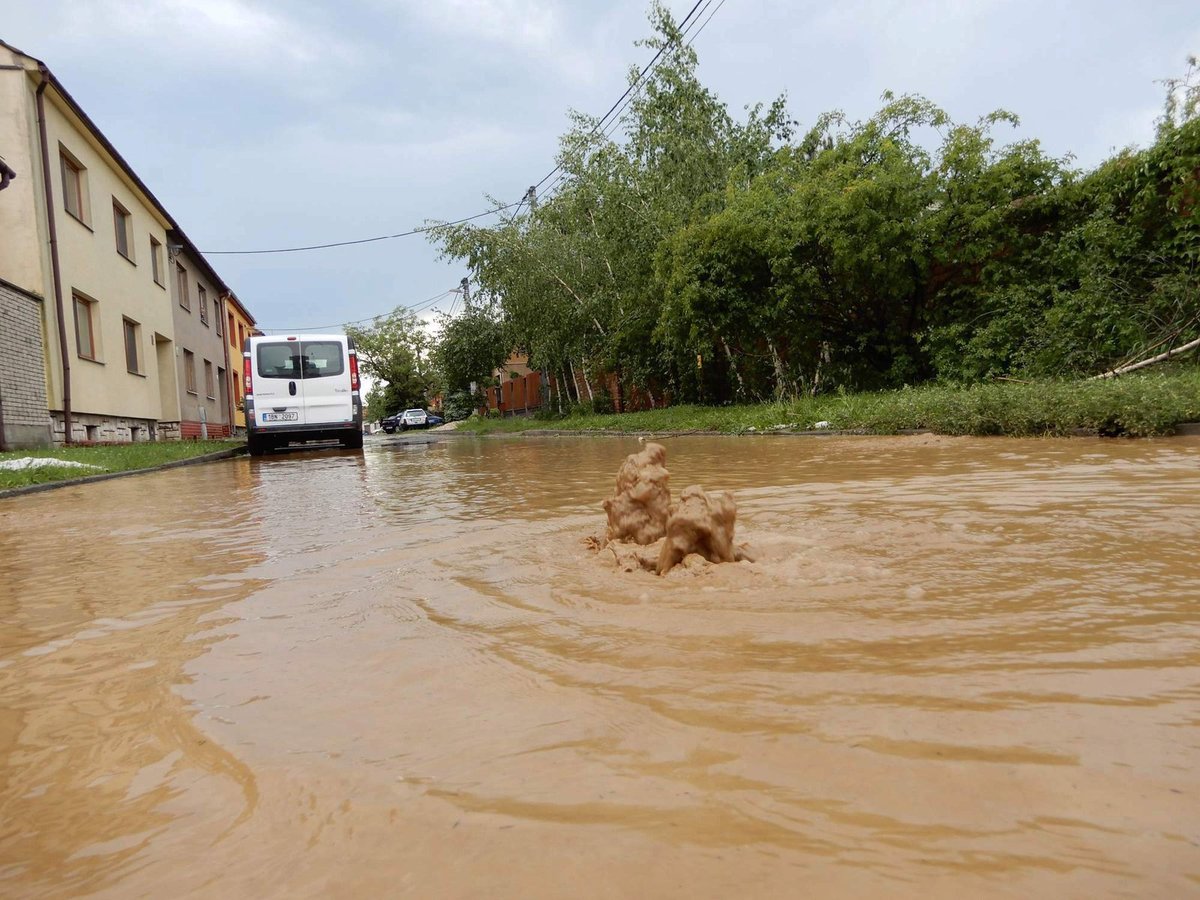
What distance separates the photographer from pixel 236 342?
35562mm

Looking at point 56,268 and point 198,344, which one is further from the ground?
point 56,268

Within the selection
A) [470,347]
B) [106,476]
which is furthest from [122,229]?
[470,347]

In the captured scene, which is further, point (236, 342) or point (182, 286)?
point (236, 342)

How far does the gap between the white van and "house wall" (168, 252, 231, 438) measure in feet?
24.1

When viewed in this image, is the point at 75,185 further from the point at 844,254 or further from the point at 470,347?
the point at 470,347

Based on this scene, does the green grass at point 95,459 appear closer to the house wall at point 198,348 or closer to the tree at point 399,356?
the house wall at point 198,348

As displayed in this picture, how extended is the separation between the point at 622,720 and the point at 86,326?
17417 millimetres

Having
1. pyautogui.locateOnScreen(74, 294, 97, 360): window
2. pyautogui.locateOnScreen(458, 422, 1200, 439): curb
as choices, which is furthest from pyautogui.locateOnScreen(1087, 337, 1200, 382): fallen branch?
pyautogui.locateOnScreen(74, 294, 97, 360): window

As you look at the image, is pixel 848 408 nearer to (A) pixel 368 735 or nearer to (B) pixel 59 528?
(B) pixel 59 528

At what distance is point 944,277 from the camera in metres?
16.2

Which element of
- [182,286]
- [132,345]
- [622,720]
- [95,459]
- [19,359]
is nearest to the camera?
[622,720]

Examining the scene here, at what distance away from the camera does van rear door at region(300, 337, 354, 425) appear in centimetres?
1568

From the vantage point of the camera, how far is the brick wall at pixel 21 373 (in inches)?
468

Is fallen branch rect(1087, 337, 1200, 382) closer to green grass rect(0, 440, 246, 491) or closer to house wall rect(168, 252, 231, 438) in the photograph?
green grass rect(0, 440, 246, 491)
